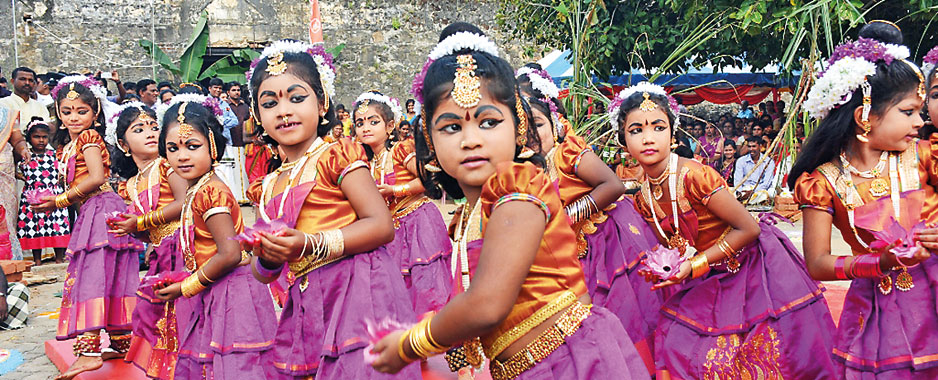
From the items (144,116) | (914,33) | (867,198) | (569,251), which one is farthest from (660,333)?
(914,33)

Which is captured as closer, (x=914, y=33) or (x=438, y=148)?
(x=438, y=148)

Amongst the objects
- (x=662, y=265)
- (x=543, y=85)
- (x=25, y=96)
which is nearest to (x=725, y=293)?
(x=662, y=265)

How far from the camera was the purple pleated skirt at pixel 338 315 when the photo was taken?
3.06 m

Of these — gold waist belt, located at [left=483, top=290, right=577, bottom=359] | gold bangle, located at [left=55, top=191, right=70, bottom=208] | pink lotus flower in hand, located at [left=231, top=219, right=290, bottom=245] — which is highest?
pink lotus flower in hand, located at [left=231, top=219, right=290, bottom=245]

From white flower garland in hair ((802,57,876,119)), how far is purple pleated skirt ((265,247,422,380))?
6.44ft

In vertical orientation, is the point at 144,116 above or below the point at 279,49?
below

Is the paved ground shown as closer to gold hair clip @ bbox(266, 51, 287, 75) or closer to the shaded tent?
gold hair clip @ bbox(266, 51, 287, 75)

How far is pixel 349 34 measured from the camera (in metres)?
18.9

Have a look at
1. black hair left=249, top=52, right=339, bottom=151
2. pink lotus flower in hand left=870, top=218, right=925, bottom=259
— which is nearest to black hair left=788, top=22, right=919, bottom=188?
pink lotus flower in hand left=870, top=218, right=925, bottom=259

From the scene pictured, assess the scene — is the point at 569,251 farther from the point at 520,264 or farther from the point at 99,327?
the point at 99,327

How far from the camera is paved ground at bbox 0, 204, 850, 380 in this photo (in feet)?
18.3

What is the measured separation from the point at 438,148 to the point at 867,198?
1936 millimetres

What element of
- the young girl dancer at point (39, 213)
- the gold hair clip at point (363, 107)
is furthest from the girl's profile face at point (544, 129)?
the young girl dancer at point (39, 213)

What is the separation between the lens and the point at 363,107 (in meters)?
7.02
